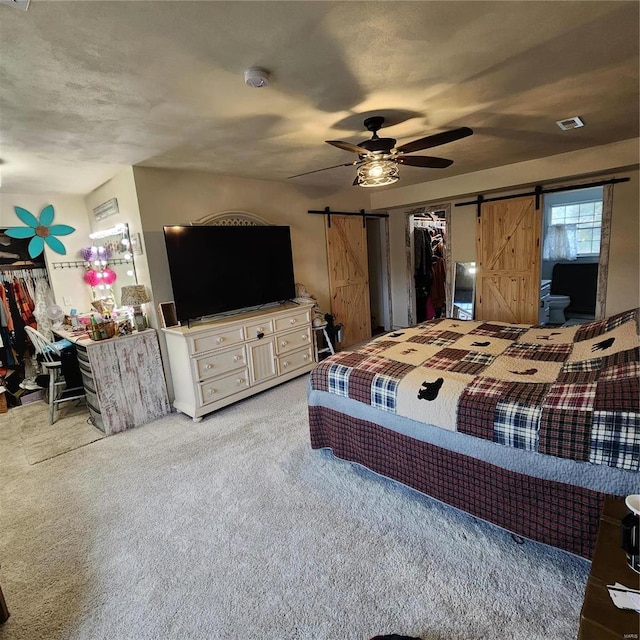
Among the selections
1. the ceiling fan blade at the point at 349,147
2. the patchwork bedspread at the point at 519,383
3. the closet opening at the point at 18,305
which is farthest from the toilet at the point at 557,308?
the closet opening at the point at 18,305

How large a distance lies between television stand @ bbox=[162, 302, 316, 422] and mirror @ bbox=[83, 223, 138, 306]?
970 millimetres

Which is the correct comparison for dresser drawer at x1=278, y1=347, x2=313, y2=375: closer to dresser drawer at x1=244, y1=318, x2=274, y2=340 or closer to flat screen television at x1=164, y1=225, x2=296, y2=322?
dresser drawer at x1=244, y1=318, x2=274, y2=340

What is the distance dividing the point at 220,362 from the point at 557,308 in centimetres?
550

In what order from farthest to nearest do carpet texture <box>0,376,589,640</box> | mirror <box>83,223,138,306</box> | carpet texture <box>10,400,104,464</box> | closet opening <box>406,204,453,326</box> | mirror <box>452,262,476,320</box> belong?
closet opening <box>406,204,453,326</box> < mirror <box>452,262,476,320</box> < mirror <box>83,223,138,306</box> < carpet texture <box>10,400,104,464</box> < carpet texture <box>0,376,589,640</box>

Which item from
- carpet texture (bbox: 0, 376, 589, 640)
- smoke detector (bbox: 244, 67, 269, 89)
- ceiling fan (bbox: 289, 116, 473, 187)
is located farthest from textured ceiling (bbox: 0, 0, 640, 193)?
carpet texture (bbox: 0, 376, 589, 640)

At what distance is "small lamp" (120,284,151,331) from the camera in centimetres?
327

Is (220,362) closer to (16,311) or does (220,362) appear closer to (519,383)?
(519,383)

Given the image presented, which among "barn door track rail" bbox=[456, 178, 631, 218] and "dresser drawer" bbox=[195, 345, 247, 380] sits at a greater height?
"barn door track rail" bbox=[456, 178, 631, 218]

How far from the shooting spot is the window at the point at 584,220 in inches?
236

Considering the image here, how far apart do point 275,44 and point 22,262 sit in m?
4.39

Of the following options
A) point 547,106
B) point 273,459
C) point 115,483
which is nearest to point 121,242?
point 115,483

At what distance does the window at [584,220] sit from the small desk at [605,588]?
6.23 m

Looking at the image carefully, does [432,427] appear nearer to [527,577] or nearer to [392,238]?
[527,577]

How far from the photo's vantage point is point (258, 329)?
3779 mm
